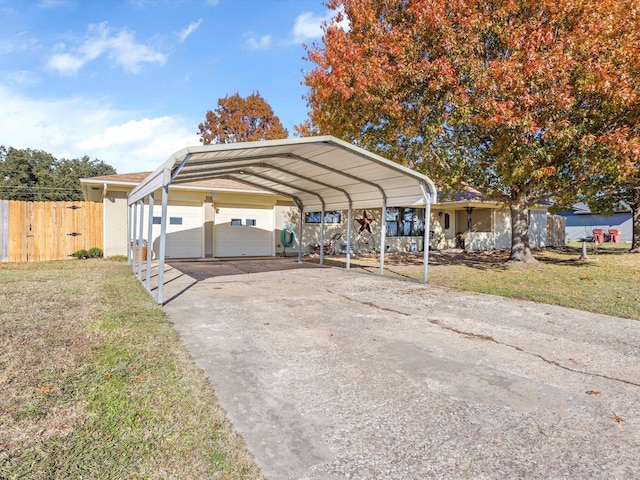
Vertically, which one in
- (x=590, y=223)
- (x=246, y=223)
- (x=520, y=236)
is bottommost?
(x=520, y=236)

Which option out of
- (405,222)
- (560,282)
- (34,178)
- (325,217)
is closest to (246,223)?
(325,217)

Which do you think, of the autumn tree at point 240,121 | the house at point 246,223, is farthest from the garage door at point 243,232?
the autumn tree at point 240,121

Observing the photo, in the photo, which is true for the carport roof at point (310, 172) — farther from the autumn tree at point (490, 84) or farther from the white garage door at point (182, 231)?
the white garage door at point (182, 231)

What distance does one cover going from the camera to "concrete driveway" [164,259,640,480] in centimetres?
223

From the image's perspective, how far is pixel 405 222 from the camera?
1953cm

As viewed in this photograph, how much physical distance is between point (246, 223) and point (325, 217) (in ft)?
12.4

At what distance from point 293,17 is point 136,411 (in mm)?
13660

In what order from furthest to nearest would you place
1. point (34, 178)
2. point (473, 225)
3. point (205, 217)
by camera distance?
1. point (34, 178)
2. point (473, 225)
3. point (205, 217)

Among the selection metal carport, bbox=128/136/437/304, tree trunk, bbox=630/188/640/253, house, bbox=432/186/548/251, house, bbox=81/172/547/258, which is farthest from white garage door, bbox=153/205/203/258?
tree trunk, bbox=630/188/640/253

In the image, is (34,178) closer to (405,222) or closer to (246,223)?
(246,223)

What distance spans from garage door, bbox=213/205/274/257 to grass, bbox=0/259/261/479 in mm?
9590

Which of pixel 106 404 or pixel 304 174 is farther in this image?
pixel 304 174

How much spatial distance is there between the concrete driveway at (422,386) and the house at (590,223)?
33468 millimetres

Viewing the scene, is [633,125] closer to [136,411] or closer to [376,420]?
[376,420]
